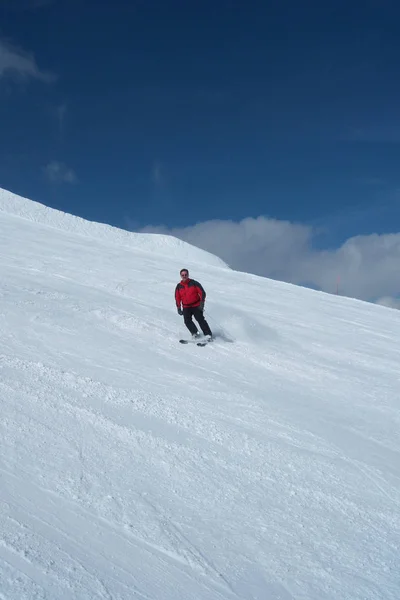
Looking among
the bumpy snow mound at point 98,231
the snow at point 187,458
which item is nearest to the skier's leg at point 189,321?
the snow at point 187,458

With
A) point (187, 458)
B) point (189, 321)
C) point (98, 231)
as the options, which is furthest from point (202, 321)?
point (98, 231)

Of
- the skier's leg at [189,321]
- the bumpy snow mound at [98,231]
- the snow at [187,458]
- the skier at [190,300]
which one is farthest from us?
the bumpy snow mound at [98,231]

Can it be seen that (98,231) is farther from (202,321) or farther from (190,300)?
(202,321)

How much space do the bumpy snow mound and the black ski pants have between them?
1464 cm

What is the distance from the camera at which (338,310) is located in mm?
17438

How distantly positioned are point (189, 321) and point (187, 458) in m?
5.70

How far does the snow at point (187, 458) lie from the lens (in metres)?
4.16

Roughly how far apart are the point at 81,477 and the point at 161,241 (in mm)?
25146

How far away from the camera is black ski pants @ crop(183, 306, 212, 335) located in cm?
1140

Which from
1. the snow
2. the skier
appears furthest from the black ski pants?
the snow

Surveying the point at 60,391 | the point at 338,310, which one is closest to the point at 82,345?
the point at 60,391

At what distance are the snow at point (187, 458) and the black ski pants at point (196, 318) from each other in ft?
1.19

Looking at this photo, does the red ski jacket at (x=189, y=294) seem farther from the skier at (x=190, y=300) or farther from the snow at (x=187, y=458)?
the snow at (x=187, y=458)

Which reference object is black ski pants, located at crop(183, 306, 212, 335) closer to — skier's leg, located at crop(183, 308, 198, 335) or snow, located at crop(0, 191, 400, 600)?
skier's leg, located at crop(183, 308, 198, 335)
